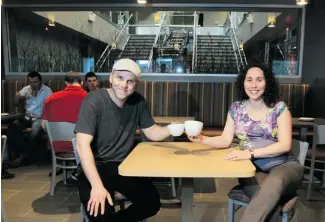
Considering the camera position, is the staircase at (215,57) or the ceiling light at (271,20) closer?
the staircase at (215,57)

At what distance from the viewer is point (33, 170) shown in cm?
471

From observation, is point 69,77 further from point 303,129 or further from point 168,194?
point 303,129

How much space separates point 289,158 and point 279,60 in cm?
417

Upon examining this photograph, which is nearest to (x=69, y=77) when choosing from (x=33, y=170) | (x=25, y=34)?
(x=33, y=170)

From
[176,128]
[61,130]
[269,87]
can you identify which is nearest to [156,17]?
[61,130]

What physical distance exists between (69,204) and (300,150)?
2.18 metres

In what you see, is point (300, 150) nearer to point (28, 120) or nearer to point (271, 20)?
point (28, 120)

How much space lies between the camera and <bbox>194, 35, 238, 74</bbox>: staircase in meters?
5.96

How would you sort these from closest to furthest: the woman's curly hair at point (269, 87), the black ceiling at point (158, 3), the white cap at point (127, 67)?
the white cap at point (127, 67) < the woman's curly hair at point (269, 87) < the black ceiling at point (158, 3)

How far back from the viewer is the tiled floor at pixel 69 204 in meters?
3.10

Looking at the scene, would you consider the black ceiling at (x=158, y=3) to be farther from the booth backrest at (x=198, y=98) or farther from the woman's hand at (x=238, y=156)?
the woman's hand at (x=238, y=156)

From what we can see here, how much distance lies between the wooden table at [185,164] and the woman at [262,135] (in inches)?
4.6

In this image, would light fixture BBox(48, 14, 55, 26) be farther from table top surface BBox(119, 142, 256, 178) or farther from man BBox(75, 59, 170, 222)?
table top surface BBox(119, 142, 256, 178)

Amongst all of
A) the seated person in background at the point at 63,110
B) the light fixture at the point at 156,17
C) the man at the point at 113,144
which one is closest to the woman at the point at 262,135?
the man at the point at 113,144
